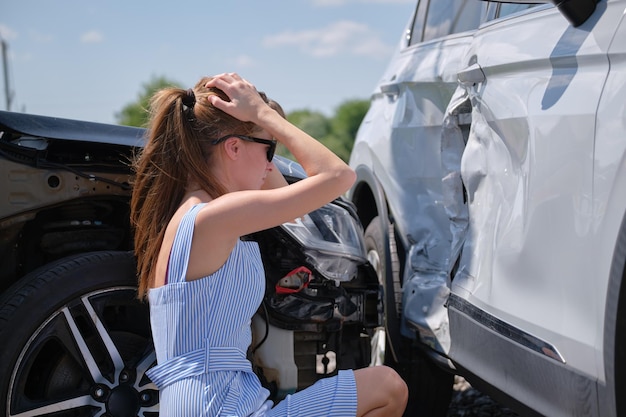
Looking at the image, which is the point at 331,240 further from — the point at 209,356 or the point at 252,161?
the point at 209,356

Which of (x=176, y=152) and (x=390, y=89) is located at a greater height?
(x=390, y=89)

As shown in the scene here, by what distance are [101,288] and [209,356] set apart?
2.48ft

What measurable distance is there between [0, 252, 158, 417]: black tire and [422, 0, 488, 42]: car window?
71.5 inches

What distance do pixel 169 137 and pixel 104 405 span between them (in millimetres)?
994

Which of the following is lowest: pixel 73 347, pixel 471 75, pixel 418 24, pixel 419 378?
pixel 419 378

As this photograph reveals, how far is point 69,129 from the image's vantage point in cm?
286

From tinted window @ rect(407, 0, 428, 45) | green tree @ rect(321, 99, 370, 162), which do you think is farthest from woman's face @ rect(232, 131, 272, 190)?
green tree @ rect(321, 99, 370, 162)

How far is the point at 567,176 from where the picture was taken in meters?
2.10

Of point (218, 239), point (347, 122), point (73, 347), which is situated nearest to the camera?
point (218, 239)

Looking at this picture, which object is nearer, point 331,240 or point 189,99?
point 189,99

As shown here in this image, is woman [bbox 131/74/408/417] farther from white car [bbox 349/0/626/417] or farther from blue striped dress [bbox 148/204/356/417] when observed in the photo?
white car [bbox 349/0/626/417]

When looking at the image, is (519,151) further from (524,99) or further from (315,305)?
(315,305)

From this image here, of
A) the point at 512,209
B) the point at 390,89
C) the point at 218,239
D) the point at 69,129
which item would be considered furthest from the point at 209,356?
the point at 390,89

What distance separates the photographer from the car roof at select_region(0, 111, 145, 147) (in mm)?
2770
